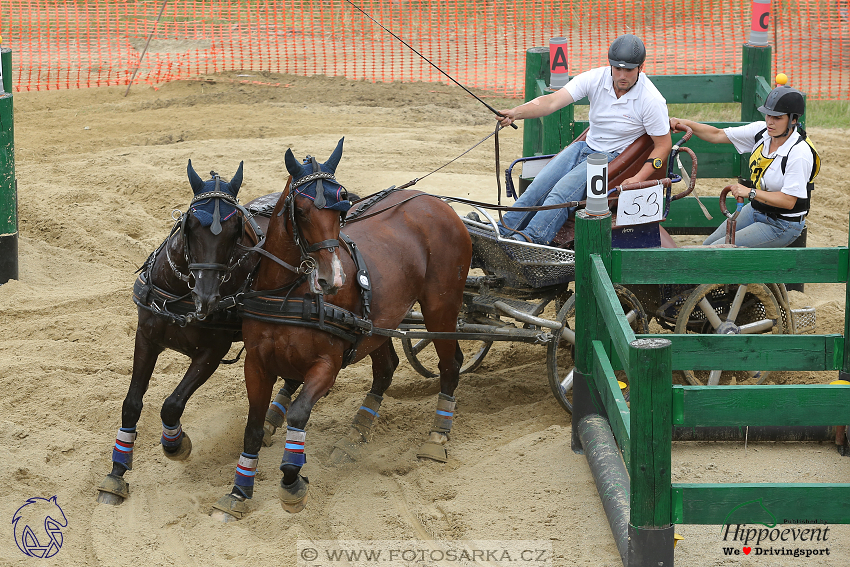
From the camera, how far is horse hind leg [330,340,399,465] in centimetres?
534

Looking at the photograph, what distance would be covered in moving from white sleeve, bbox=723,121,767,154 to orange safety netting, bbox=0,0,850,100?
699 centimetres

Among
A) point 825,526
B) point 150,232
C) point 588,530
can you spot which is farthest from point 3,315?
point 825,526

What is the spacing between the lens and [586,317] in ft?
16.0

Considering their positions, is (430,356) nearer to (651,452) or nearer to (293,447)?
(293,447)

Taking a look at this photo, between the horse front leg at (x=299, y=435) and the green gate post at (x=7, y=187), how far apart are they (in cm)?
390

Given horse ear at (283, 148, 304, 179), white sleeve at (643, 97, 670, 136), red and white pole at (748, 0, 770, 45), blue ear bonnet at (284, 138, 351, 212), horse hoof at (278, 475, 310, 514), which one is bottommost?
horse hoof at (278, 475, 310, 514)

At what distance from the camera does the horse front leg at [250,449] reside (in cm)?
462

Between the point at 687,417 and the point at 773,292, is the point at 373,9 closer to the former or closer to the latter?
the point at 773,292

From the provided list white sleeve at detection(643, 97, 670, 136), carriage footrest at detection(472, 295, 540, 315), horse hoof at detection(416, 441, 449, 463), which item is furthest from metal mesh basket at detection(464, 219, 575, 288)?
horse hoof at detection(416, 441, 449, 463)

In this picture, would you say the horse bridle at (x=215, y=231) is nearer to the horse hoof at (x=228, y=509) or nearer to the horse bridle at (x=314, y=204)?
the horse bridle at (x=314, y=204)

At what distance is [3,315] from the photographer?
22.6ft

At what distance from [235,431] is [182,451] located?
1.72ft

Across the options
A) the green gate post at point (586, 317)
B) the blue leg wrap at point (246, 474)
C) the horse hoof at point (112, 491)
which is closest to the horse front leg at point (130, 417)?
the horse hoof at point (112, 491)

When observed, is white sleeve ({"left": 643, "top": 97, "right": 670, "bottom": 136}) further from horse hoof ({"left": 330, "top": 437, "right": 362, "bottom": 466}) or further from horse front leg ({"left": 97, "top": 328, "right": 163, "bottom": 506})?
horse front leg ({"left": 97, "top": 328, "right": 163, "bottom": 506})
